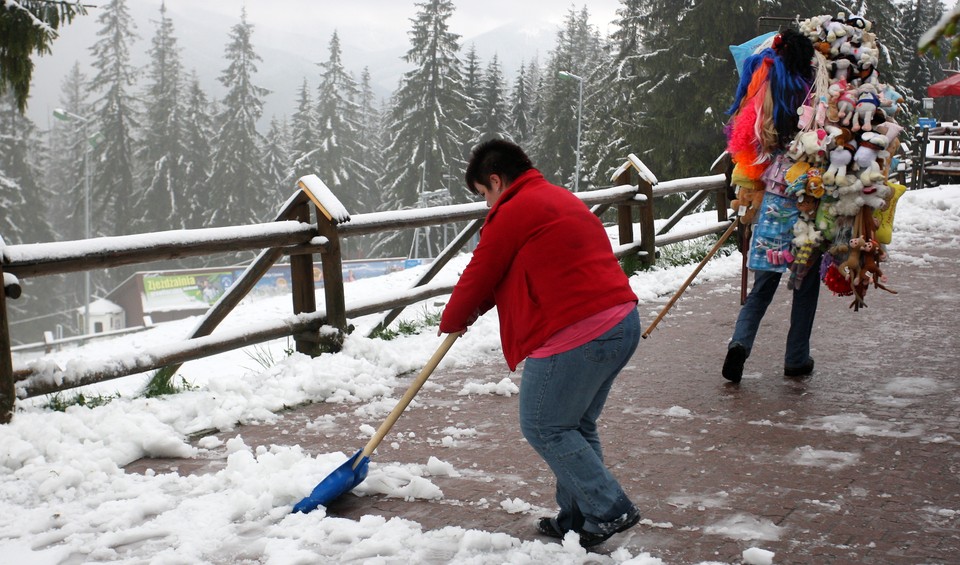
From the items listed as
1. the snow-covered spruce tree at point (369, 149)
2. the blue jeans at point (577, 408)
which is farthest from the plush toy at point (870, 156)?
the snow-covered spruce tree at point (369, 149)

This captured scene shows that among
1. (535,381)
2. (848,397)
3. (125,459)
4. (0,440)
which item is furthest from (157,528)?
(848,397)

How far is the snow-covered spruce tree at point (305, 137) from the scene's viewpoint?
2299 inches

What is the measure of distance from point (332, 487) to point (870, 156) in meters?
3.75

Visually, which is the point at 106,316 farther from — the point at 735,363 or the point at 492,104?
the point at 735,363

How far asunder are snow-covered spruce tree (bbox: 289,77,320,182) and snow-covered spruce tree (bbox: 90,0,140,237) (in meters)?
10.5

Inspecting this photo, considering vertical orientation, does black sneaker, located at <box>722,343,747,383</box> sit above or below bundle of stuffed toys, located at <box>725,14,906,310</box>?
below

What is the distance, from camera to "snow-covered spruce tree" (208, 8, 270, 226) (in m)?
55.7

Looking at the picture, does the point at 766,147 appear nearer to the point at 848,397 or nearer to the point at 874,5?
the point at 848,397

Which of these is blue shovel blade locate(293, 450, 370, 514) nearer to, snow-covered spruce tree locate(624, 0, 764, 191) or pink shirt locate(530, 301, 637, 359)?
pink shirt locate(530, 301, 637, 359)

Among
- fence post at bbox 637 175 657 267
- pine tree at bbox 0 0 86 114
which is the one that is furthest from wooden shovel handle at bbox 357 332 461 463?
pine tree at bbox 0 0 86 114

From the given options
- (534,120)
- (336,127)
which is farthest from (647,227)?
(534,120)

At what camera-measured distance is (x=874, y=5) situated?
89.5ft

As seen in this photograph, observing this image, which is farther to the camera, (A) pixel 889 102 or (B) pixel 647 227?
(B) pixel 647 227

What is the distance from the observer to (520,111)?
6122 cm
